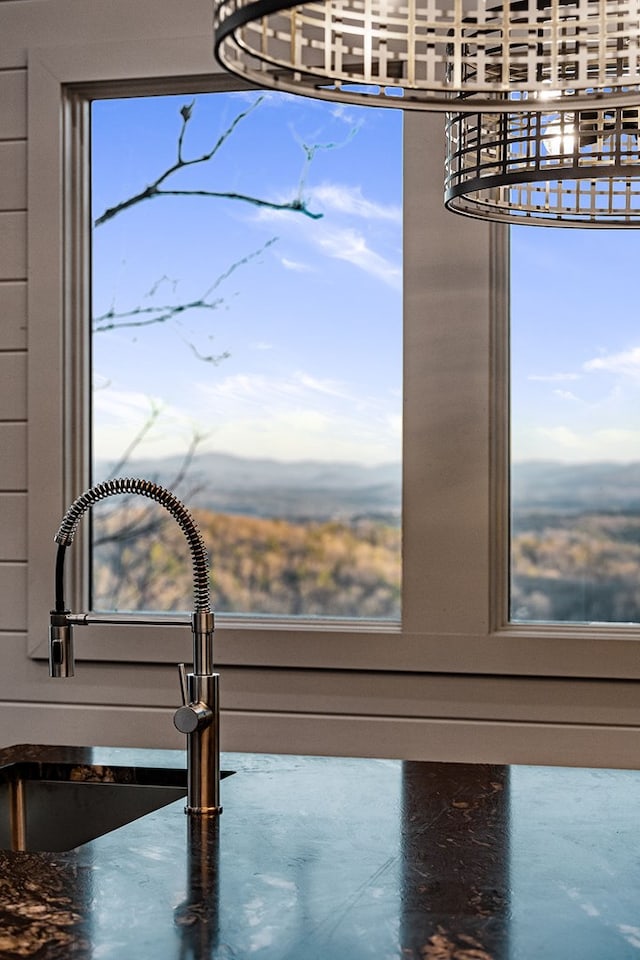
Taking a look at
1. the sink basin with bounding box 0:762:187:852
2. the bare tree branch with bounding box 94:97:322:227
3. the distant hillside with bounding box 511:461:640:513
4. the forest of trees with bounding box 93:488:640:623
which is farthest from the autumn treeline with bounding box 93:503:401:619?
the sink basin with bounding box 0:762:187:852

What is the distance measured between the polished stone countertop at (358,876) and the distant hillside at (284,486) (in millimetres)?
949

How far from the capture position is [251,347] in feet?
9.34

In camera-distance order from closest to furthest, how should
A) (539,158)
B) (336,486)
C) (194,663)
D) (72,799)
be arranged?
(539,158) → (194,663) → (72,799) → (336,486)

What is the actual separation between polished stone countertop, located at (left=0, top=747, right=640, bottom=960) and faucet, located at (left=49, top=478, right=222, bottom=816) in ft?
0.18

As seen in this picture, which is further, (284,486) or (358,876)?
(284,486)

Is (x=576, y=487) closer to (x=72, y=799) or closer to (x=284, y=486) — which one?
(x=284, y=486)

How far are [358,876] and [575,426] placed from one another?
4.76ft

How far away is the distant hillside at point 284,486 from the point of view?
2.78 m

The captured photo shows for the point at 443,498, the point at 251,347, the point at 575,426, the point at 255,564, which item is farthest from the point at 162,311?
the point at 575,426

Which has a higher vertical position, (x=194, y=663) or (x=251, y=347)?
(x=251, y=347)

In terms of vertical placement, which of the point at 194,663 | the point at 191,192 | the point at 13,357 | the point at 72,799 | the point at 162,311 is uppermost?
the point at 191,192

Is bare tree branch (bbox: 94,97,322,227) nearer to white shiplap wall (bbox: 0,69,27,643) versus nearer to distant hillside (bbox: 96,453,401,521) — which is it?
white shiplap wall (bbox: 0,69,27,643)

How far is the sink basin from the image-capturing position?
77.8 inches

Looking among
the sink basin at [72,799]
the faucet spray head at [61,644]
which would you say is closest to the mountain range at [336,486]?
the sink basin at [72,799]
